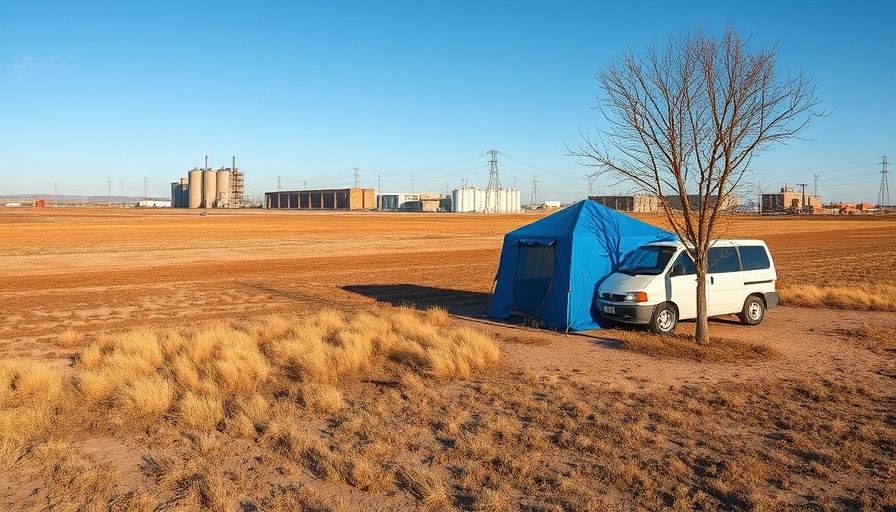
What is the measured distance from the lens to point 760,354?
11930 millimetres

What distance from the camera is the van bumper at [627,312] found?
542 inches

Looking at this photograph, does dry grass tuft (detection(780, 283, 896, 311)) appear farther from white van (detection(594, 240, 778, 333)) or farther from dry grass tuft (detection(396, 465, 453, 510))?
dry grass tuft (detection(396, 465, 453, 510))

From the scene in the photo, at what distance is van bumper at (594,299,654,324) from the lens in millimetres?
13766

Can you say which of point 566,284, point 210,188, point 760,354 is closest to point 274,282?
point 566,284

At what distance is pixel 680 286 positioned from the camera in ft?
46.7

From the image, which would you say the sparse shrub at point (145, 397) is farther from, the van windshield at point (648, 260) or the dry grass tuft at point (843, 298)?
the dry grass tuft at point (843, 298)

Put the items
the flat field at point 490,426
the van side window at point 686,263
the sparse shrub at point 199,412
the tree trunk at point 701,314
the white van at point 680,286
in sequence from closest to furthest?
the flat field at point 490,426
the sparse shrub at point 199,412
the tree trunk at point 701,314
the white van at point 680,286
the van side window at point 686,263

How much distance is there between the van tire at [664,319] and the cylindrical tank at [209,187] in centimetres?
17736

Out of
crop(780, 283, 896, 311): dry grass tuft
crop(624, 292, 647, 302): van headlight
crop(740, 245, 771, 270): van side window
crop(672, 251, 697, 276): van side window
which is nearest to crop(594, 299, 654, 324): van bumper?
crop(624, 292, 647, 302): van headlight

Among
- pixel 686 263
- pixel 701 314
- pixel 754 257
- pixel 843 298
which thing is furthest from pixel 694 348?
pixel 843 298

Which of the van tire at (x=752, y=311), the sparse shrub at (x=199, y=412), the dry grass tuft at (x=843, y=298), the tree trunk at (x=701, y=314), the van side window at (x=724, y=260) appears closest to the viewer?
the sparse shrub at (x=199, y=412)

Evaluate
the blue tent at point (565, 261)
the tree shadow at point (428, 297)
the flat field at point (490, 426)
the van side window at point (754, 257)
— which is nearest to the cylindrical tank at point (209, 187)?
the tree shadow at point (428, 297)

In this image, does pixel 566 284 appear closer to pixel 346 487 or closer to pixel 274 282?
pixel 346 487

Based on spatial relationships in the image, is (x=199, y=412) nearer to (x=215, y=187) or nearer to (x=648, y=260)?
(x=648, y=260)
